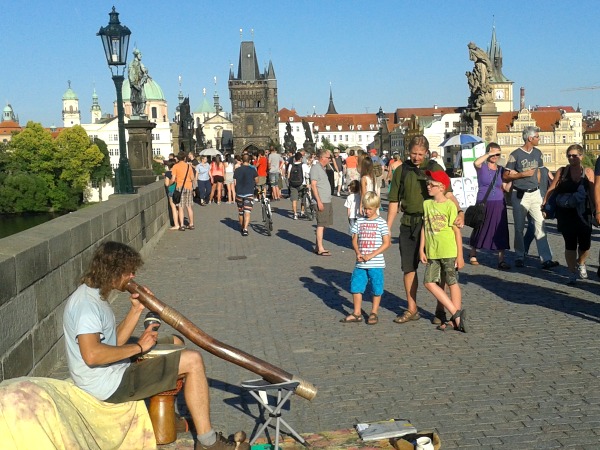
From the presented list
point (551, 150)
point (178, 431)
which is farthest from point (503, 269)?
point (551, 150)

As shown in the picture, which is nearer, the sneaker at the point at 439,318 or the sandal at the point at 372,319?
the sneaker at the point at 439,318

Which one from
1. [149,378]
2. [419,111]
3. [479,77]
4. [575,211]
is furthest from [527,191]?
[419,111]

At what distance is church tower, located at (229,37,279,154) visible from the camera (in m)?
146

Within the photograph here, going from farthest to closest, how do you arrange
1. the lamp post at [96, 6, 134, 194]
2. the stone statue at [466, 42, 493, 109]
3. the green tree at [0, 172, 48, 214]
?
the green tree at [0, 172, 48, 214]
the stone statue at [466, 42, 493, 109]
the lamp post at [96, 6, 134, 194]

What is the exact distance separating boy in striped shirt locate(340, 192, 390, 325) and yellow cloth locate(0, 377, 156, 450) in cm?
402

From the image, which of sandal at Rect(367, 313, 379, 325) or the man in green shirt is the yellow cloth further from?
the man in green shirt

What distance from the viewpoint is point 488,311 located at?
352 inches

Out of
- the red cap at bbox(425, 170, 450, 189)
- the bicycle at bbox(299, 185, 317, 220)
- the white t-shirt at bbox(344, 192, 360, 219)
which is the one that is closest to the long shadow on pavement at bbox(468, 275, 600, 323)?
the red cap at bbox(425, 170, 450, 189)

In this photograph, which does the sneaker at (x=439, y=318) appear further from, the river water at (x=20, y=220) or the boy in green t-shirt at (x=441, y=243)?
the river water at (x=20, y=220)

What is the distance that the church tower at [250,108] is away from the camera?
146375mm

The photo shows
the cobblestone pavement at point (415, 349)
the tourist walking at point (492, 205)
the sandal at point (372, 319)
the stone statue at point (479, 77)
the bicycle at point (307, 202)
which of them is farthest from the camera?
the stone statue at point (479, 77)

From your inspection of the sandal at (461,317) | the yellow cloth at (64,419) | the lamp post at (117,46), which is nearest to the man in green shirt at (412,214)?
the sandal at (461,317)

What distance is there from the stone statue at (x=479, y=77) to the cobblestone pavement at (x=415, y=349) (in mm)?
14359

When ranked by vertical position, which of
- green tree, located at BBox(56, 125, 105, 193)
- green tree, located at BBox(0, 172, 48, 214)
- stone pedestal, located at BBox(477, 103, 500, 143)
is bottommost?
green tree, located at BBox(0, 172, 48, 214)
